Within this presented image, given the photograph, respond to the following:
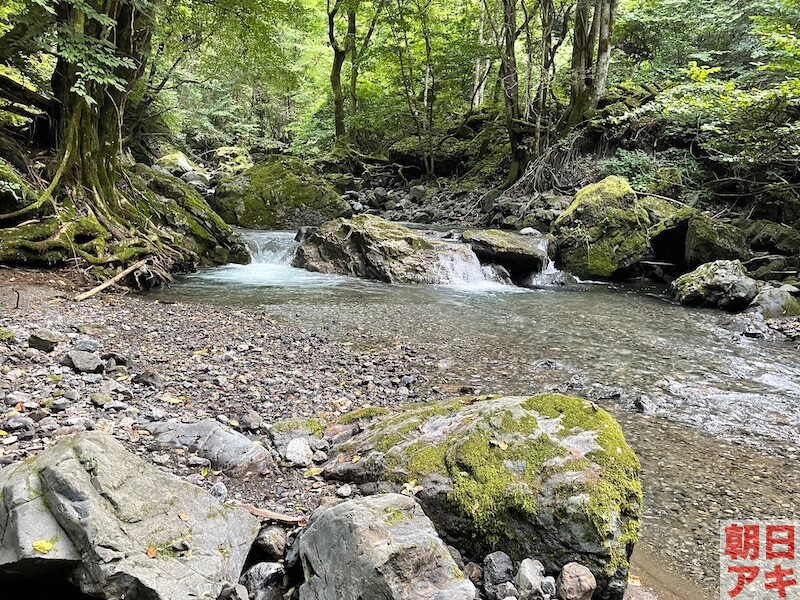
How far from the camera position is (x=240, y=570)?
203 cm

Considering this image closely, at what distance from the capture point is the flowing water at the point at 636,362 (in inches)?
128

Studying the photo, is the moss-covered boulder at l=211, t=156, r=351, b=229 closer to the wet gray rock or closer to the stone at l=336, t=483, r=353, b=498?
the wet gray rock

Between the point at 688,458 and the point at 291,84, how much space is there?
12558 millimetres

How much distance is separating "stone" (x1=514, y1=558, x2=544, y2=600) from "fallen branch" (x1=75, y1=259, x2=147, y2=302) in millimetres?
7013

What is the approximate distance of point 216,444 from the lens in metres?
3.10

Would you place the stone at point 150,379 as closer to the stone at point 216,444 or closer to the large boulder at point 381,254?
the stone at point 216,444

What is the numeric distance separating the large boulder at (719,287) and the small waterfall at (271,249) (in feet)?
29.2

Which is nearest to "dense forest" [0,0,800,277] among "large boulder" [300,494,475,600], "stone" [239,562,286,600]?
"stone" [239,562,286,600]

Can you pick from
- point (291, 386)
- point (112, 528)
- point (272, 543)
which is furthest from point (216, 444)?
point (291, 386)

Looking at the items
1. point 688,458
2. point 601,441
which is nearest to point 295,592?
point 601,441

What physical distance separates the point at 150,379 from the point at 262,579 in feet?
9.07

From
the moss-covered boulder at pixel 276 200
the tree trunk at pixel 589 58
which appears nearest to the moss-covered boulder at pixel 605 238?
the tree trunk at pixel 589 58

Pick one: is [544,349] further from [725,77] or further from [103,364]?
[725,77]

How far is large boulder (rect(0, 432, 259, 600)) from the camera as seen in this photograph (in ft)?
5.47
